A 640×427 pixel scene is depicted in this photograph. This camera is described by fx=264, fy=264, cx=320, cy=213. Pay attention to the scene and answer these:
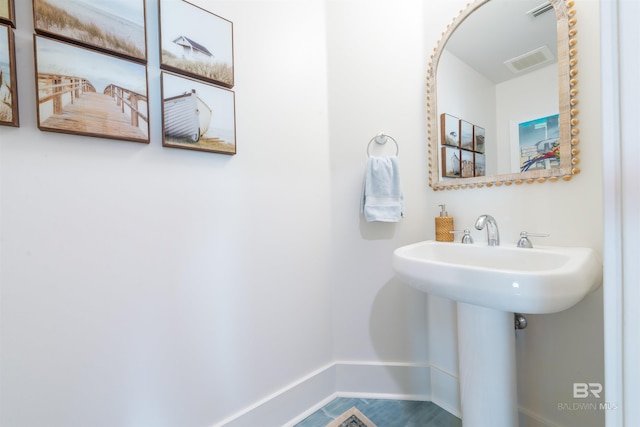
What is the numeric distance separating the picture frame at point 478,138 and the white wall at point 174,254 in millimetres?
700

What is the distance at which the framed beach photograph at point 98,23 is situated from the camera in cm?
73

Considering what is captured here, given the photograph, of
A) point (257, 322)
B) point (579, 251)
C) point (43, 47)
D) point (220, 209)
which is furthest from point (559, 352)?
point (43, 47)

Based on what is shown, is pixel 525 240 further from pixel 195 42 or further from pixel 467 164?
pixel 195 42

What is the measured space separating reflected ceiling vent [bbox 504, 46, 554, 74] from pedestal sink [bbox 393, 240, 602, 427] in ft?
2.30

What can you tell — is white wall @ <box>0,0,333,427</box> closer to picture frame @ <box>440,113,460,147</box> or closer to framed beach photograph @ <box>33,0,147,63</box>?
framed beach photograph @ <box>33,0,147,63</box>

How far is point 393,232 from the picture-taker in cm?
136

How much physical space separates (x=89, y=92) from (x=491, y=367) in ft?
5.12

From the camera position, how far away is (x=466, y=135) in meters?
1.22

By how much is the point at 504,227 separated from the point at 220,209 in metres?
1.17

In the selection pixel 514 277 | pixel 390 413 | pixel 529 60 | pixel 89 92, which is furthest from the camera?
pixel 390 413

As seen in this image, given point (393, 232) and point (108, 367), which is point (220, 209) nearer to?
point (108, 367)

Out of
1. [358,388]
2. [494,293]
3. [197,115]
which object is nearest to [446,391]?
[358,388]

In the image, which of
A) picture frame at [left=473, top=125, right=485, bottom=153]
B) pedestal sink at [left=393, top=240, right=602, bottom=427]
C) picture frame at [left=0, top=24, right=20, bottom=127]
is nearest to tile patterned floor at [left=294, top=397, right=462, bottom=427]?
pedestal sink at [left=393, top=240, right=602, bottom=427]

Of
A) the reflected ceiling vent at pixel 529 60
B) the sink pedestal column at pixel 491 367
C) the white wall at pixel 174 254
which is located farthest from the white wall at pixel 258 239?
the sink pedestal column at pixel 491 367
